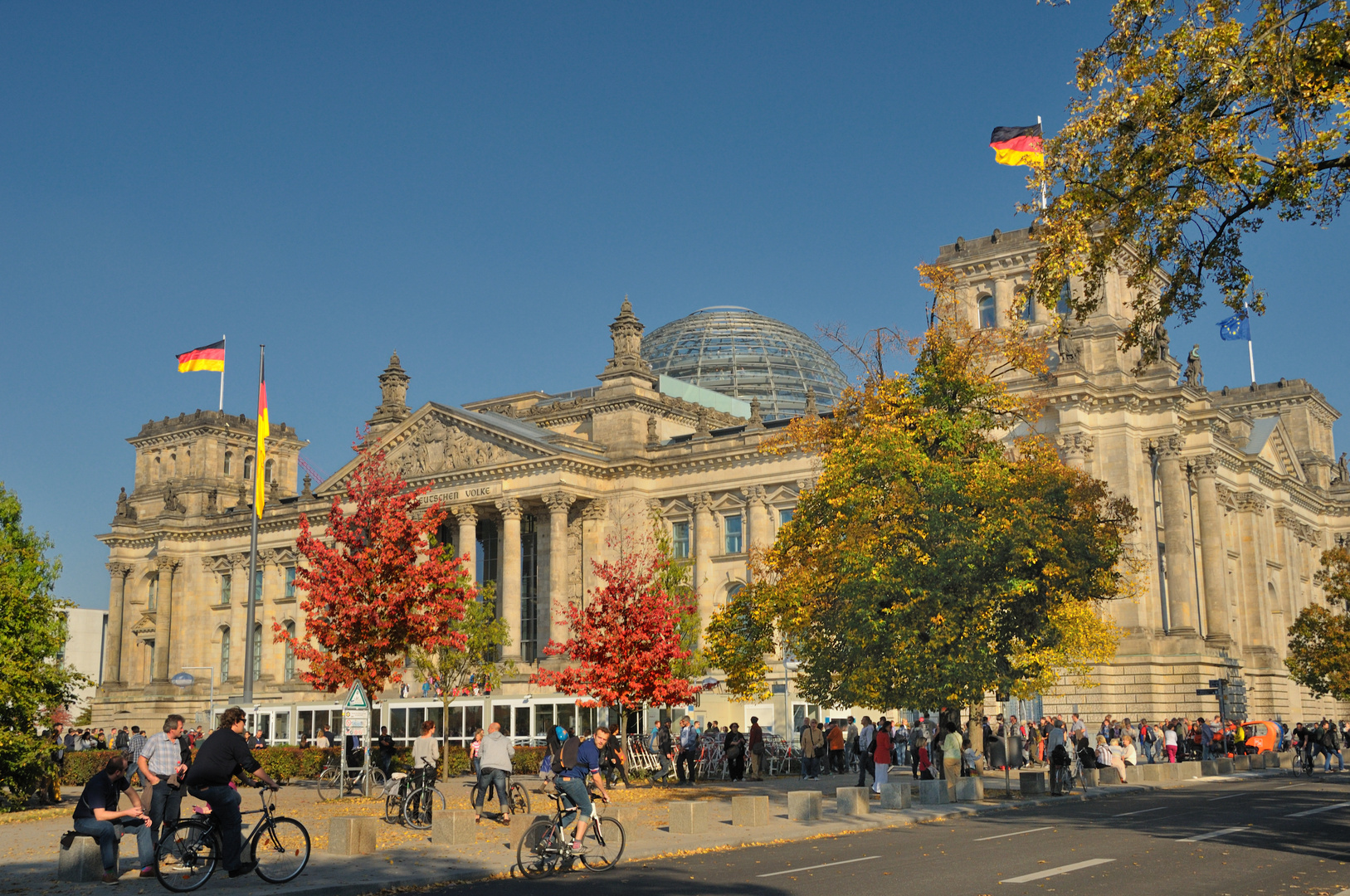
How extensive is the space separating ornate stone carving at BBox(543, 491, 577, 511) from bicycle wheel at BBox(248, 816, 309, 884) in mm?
48618

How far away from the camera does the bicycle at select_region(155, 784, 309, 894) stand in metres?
15.7

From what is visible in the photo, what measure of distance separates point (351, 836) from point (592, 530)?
49317mm

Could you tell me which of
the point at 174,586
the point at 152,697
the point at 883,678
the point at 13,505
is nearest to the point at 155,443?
the point at 174,586

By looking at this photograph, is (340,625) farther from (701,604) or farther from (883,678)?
(701,604)

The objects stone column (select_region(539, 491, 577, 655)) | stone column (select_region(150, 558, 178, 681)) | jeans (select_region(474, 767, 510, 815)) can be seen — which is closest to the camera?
jeans (select_region(474, 767, 510, 815))

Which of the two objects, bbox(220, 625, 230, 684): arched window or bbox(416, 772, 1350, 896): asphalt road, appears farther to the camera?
bbox(220, 625, 230, 684): arched window

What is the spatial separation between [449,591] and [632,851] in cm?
1581

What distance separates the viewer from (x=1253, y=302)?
62.1 ft

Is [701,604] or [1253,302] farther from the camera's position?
[701,604]

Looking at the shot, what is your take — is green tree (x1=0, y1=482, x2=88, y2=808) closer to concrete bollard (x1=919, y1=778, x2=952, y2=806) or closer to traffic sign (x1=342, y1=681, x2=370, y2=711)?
traffic sign (x1=342, y1=681, x2=370, y2=711)

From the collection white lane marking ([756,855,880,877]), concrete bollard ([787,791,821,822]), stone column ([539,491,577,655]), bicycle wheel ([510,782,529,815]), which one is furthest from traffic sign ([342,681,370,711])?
stone column ([539,491,577,655])

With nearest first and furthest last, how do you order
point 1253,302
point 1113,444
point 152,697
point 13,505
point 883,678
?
point 1253,302 < point 883,678 < point 13,505 < point 1113,444 < point 152,697

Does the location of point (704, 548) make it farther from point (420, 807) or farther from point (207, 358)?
point (420, 807)

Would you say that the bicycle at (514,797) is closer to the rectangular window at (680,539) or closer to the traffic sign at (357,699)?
the traffic sign at (357,699)
